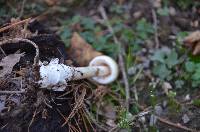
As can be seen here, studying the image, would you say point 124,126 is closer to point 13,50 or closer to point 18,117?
point 18,117

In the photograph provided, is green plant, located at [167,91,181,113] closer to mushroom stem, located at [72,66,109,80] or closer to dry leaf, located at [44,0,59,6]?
mushroom stem, located at [72,66,109,80]

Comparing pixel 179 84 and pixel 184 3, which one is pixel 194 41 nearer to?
pixel 179 84

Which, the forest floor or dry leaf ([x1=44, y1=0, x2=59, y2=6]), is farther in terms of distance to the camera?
dry leaf ([x1=44, y1=0, x2=59, y2=6])

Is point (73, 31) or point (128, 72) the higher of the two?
point (73, 31)

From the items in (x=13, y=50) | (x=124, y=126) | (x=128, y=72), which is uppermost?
(x=13, y=50)

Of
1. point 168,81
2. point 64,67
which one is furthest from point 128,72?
point 64,67

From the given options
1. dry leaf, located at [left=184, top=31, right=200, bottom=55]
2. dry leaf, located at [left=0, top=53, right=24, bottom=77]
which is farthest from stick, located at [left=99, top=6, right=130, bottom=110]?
dry leaf, located at [left=0, top=53, right=24, bottom=77]

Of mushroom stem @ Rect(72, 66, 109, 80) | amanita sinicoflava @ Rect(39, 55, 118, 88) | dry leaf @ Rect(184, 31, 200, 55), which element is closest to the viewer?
amanita sinicoflava @ Rect(39, 55, 118, 88)

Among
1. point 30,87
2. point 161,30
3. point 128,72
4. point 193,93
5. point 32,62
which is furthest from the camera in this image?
point 161,30
